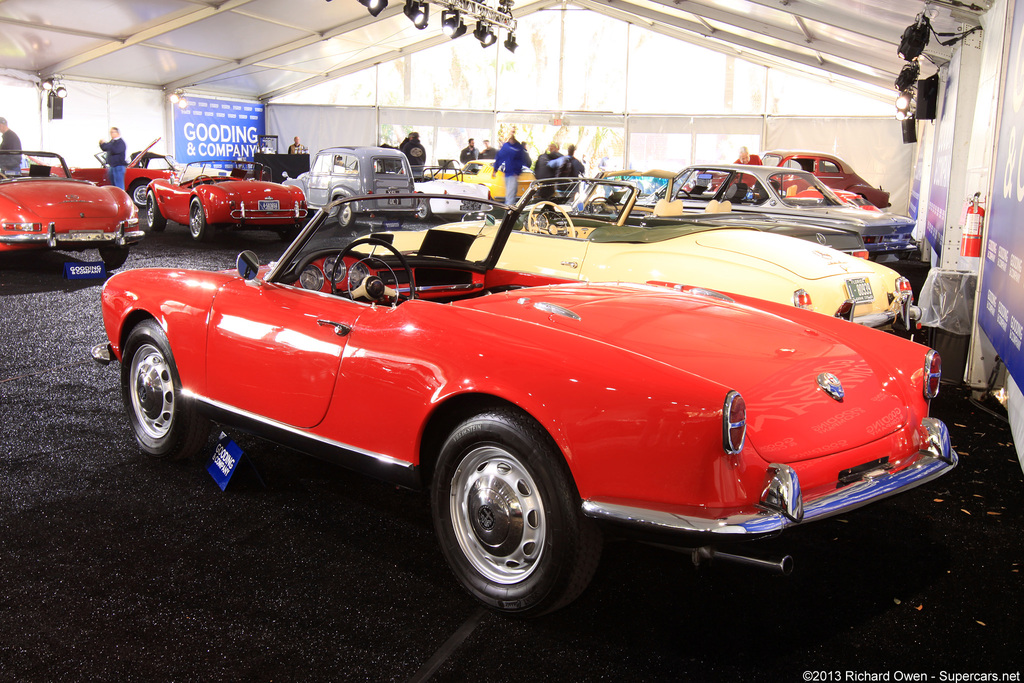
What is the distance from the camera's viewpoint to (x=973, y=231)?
5.76 metres

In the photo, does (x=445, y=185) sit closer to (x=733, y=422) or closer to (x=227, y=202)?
(x=227, y=202)

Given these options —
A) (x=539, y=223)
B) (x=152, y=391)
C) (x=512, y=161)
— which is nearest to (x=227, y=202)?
(x=512, y=161)

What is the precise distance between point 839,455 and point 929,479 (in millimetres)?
382

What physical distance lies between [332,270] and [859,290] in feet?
11.5

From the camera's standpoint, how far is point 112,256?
9383 millimetres

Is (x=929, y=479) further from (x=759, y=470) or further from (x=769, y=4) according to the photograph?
(x=769, y=4)

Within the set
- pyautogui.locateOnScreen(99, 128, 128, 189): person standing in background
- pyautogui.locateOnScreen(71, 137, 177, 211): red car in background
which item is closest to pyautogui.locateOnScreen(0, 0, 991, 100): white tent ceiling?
pyautogui.locateOnScreen(99, 128, 128, 189): person standing in background

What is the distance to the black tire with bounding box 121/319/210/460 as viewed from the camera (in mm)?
3525

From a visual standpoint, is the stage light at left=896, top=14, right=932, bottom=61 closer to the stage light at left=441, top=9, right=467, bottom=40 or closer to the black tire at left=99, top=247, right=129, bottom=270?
the black tire at left=99, top=247, right=129, bottom=270

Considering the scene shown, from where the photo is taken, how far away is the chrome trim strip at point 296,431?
2721 millimetres

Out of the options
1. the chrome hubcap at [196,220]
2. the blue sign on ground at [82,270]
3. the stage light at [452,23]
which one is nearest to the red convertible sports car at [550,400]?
the blue sign on ground at [82,270]

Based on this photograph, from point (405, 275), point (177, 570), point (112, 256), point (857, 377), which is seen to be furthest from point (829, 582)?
point (112, 256)

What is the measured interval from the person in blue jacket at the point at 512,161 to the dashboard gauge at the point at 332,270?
12.4 meters

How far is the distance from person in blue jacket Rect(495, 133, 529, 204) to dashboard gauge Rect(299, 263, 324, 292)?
40.8 ft
